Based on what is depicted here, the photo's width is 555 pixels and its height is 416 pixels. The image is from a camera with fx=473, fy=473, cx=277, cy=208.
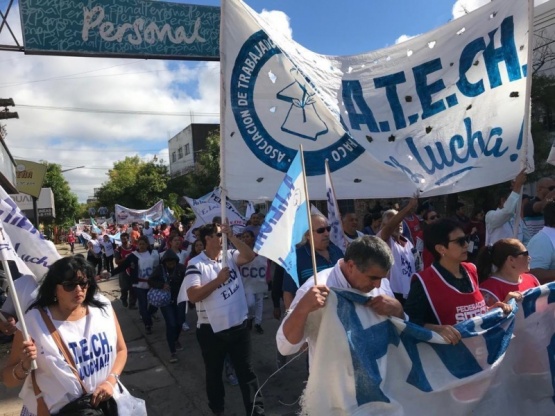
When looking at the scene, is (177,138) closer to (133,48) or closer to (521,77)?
(133,48)

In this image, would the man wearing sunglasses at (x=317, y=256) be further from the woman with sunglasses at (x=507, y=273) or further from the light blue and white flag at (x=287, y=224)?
the woman with sunglasses at (x=507, y=273)

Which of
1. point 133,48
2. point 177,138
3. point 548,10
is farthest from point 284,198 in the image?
point 177,138

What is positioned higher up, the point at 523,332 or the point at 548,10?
the point at 548,10

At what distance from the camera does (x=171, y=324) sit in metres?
6.51

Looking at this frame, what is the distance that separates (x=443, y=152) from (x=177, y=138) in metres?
56.5

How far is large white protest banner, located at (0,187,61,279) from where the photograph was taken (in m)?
2.83

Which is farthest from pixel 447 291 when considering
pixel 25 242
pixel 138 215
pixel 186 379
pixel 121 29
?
pixel 138 215

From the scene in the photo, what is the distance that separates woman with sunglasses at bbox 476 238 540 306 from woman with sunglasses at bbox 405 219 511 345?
24 centimetres

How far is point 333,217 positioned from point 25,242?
2289mm

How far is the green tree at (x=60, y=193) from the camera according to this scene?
173 feet

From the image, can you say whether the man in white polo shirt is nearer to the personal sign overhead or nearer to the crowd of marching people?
Answer: the crowd of marching people

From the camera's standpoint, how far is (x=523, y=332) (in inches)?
128

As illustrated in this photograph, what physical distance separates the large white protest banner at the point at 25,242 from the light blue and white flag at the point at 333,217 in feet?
6.33

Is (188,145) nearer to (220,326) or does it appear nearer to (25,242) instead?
(220,326)
